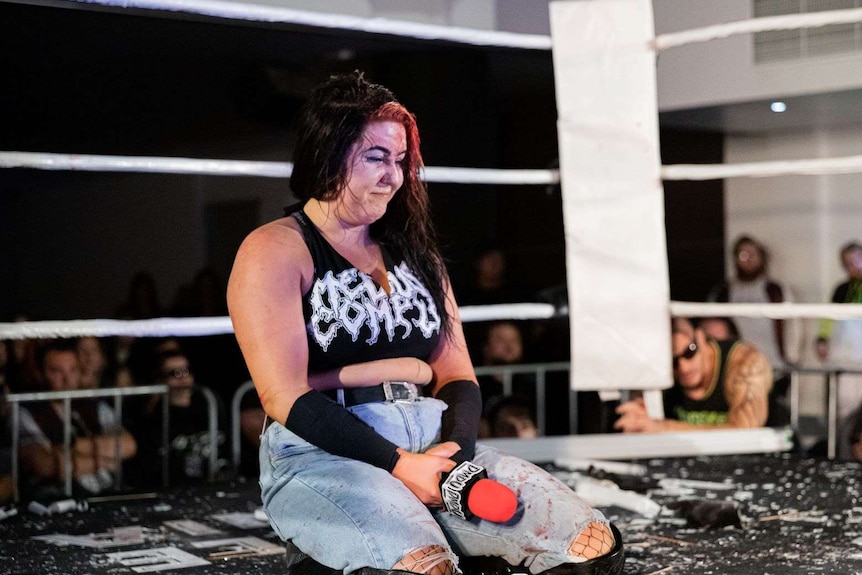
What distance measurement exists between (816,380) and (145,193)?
378 centimetres

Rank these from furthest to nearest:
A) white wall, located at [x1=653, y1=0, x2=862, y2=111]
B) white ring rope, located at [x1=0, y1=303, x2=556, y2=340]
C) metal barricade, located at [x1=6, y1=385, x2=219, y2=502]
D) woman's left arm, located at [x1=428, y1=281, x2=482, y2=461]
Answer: white wall, located at [x1=653, y1=0, x2=862, y2=111], metal barricade, located at [x1=6, y1=385, x2=219, y2=502], white ring rope, located at [x1=0, y1=303, x2=556, y2=340], woman's left arm, located at [x1=428, y1=281, x2=482, y2=461]

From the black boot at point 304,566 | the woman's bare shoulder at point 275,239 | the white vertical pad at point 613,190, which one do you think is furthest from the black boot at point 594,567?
the white vertical pad at point 613,190

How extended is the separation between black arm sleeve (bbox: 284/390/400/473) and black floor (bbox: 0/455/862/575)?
0.25 m

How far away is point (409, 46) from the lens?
4.63m

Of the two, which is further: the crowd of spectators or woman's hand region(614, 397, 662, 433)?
the crowd of spectators

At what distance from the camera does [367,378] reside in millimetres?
1390

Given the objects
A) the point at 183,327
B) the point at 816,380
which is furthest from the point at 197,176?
the point at 183,327

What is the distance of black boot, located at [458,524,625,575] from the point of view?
1.28 m

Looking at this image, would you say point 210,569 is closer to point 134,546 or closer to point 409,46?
point 134,546

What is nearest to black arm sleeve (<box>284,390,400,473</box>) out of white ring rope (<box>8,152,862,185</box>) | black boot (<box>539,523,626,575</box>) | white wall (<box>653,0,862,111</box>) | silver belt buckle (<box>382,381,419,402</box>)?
silver belt buckle (<box>382,381,419,402</box>)

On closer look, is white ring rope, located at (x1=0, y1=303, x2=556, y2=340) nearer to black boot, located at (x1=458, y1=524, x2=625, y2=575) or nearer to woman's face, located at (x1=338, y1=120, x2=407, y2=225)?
woman's face, located at (x1=338, y1=120, x2=407, y2=225)

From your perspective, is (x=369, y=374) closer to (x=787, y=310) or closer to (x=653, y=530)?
(x=653, y=530)

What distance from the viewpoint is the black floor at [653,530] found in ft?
4.71

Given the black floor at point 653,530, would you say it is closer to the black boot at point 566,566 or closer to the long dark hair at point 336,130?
the black boot at point 566,566
